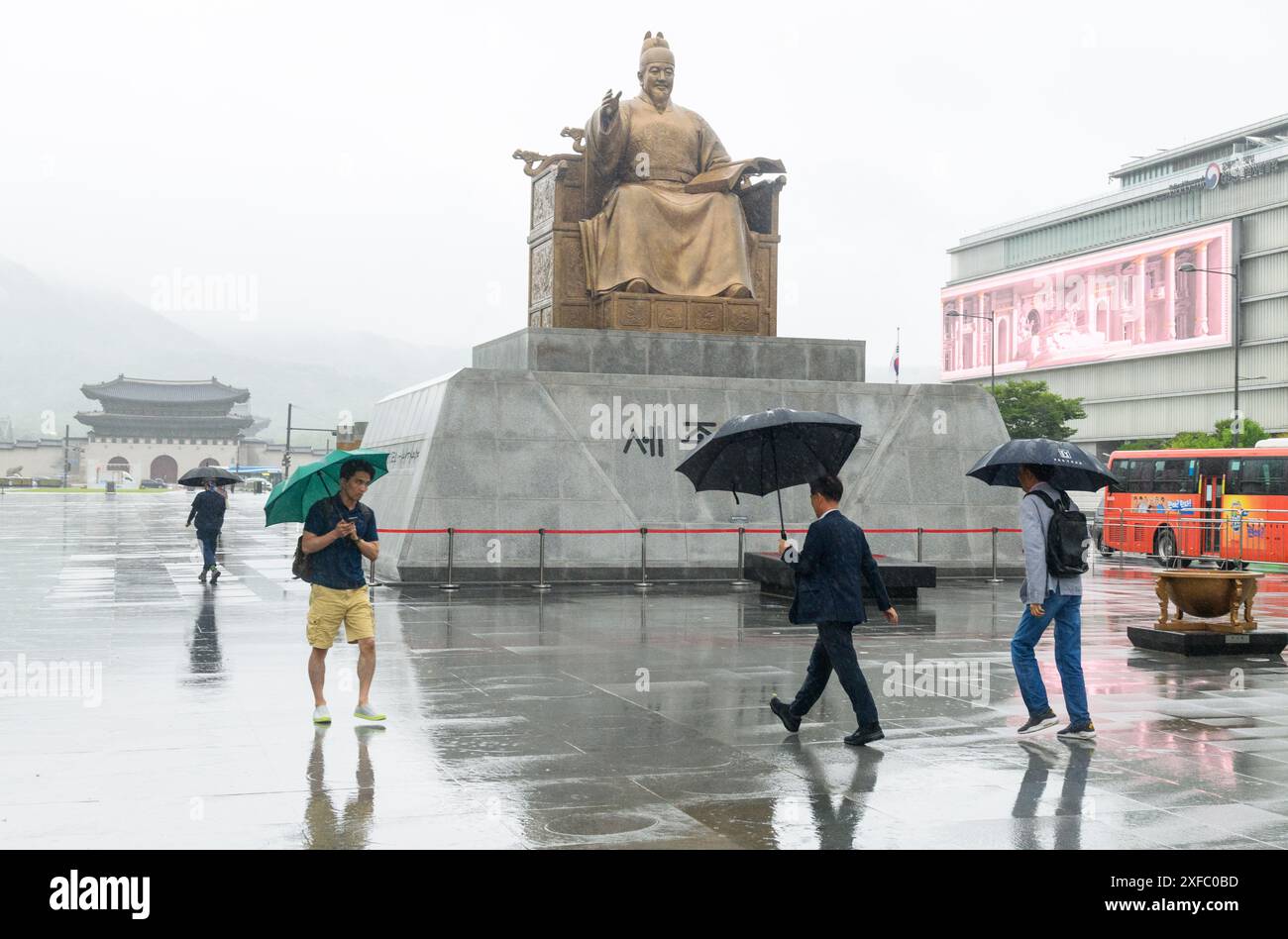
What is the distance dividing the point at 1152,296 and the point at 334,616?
81.8 m

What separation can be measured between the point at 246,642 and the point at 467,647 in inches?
78.4

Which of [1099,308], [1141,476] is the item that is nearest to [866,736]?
[1141,476]

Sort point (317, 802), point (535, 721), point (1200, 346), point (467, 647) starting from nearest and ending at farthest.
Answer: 1. point (317, 802)
2. point (535, 721)
3. point (467, 647)
4. point (1200, 346)

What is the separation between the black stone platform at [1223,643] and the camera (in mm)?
11461

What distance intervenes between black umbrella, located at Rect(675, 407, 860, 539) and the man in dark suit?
1898 millimetres

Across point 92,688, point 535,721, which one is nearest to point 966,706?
point 535,721

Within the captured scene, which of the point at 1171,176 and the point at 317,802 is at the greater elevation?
the point at 1171,176

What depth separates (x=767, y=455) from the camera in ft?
32.9

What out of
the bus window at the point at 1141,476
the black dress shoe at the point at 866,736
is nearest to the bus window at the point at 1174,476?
the bus window at the point at 1141,476

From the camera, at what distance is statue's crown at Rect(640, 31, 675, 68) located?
66.2 ft

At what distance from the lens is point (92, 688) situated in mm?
9250

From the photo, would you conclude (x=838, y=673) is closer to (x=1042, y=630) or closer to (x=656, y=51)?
(x=1042, y=630)
